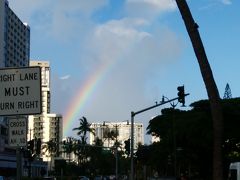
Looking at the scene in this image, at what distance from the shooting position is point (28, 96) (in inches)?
300

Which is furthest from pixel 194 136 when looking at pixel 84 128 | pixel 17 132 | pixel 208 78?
pixel 84 128

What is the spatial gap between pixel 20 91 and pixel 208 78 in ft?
23.1

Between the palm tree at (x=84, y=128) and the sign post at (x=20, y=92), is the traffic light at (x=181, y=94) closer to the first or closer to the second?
the sign post at (x=20, y=92)

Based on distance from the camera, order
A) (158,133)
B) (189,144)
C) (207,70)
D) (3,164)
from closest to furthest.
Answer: (207,70)
(189,144)
(158,133)
(3,164)

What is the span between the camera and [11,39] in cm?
15325

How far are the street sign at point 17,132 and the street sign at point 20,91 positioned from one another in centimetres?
38

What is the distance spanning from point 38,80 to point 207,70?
23.2 feet

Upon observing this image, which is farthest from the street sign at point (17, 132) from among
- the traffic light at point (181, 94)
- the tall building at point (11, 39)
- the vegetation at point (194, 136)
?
the tall building at point (11, 39)

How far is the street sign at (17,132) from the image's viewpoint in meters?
8.12

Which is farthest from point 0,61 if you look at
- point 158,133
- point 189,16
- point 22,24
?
point 189,16

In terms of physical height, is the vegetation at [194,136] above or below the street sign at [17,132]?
above

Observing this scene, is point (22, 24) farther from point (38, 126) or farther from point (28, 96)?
point (28, 96)

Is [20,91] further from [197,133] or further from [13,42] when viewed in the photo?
[13,42]

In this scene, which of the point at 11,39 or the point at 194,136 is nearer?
the point at 194,136
